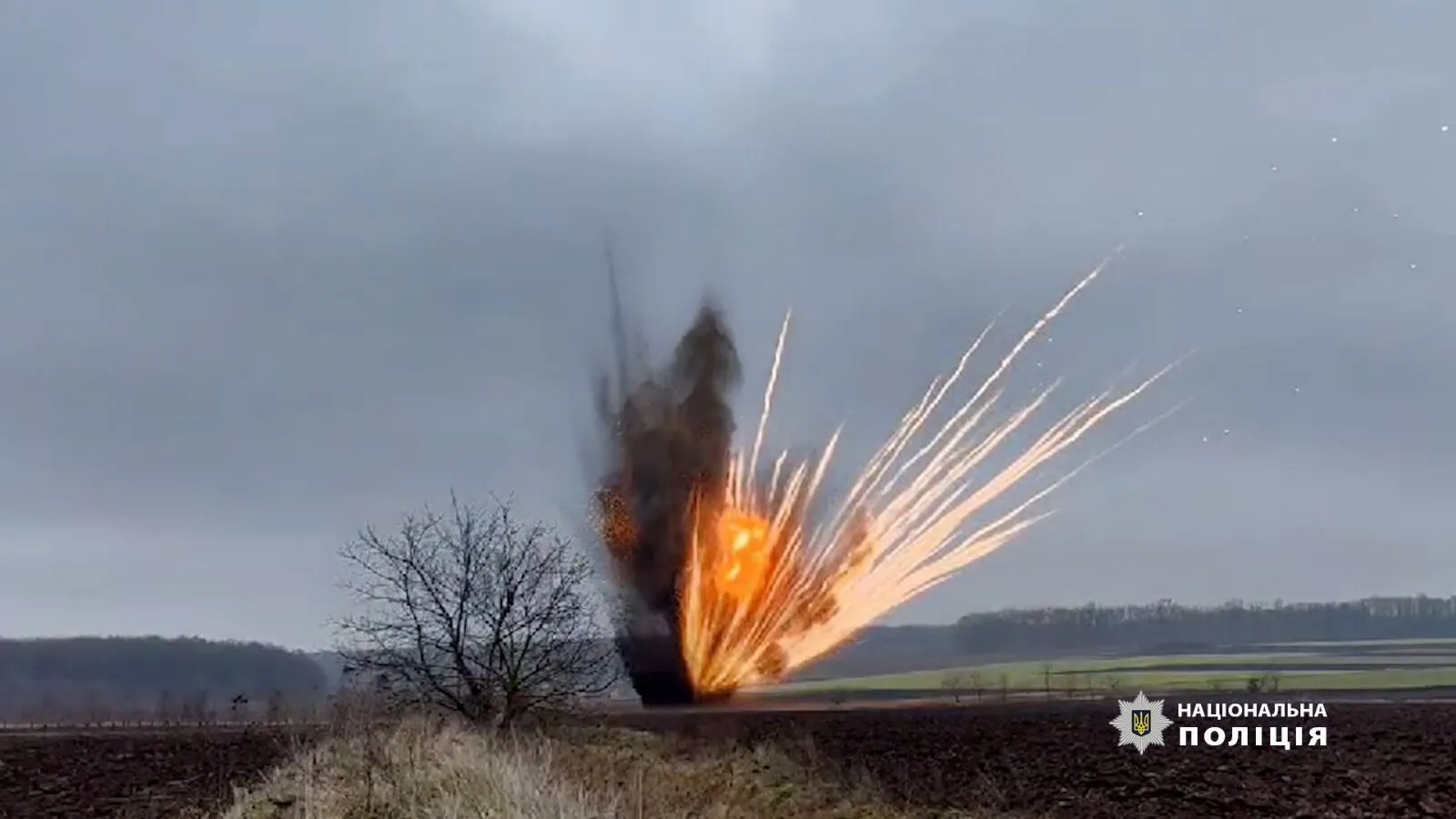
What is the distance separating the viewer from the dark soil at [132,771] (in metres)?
27.8

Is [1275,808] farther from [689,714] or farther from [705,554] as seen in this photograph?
[705,554]

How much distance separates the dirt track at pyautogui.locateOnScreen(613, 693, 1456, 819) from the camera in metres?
26.1

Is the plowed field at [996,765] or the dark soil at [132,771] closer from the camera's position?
the plowed field at [996,765]

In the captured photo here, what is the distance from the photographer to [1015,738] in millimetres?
41594

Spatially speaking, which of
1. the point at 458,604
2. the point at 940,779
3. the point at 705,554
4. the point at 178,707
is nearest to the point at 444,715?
the point at 458,604

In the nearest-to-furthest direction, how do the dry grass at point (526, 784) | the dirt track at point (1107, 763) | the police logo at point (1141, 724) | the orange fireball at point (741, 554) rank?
the dry grass at point (526, 784) < the dirt track at point (1107, 763) < the police logo at point (1141, 724) < the orange fireball at point (741, 554)

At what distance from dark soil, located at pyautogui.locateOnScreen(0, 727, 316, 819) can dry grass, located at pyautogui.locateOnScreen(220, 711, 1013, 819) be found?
10.4 feet

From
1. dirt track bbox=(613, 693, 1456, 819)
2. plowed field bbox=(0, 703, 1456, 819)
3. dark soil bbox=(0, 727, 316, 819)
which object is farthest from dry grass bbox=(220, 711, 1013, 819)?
dark soil bbox=(0, 727, 316, 819)

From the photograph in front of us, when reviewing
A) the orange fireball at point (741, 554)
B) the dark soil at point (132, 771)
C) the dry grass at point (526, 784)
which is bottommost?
the dark soil at point (132, 771)

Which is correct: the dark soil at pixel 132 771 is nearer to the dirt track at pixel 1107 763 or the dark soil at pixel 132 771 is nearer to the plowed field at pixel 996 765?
the plowed field at pixel 996 765

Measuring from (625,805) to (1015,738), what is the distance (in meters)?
27.2

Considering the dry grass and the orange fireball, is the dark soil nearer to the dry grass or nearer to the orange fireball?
the dry grass

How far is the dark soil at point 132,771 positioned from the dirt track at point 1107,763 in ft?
41.0

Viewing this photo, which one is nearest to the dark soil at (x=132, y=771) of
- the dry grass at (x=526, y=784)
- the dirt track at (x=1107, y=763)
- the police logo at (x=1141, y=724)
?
the dry grass at (x=526, y=784)
